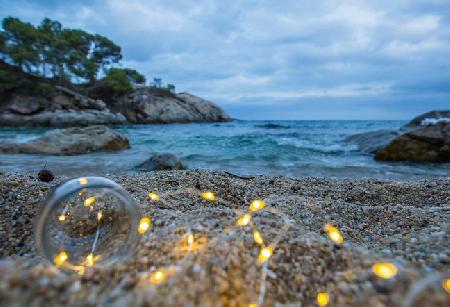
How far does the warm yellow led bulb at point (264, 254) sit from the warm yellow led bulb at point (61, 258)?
93 cm

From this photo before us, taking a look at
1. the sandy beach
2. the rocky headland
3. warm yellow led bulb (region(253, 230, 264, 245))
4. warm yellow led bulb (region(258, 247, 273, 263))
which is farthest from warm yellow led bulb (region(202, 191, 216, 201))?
the rocky headland

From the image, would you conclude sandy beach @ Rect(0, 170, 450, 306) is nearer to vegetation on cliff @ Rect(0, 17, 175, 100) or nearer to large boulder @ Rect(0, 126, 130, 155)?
large boulder @ Rect(0, 126, 130, 155)

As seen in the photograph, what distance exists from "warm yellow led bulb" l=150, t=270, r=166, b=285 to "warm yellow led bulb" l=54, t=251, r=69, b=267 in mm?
490

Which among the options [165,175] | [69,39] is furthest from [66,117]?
[165,175]

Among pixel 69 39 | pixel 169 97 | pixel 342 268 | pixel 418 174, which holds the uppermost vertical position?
pixel 69 39

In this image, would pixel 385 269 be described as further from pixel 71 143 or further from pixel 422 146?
pixel 71 143

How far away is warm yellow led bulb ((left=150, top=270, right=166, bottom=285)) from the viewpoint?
106 cm

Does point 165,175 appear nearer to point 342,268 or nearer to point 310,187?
point 310,187

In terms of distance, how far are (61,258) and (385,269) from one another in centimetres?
146

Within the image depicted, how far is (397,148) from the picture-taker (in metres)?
7.76

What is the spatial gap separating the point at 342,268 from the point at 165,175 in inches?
125

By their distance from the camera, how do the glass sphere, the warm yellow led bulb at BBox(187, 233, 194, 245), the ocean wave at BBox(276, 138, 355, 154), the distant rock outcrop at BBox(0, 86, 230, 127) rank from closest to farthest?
1. the glass sphere
2. the warm yellow led bulb at BBox(187, 233, 194, 245)
3. the ocean wave at BBox(276, 138, 355, 154)
4. the distant rock outcrop at BBox(0, 86, 230, 127)

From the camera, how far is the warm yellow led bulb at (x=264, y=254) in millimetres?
1350

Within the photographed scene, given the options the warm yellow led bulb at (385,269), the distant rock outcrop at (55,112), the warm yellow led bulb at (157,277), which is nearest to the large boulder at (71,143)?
the warm yellow led bulb at (157,277)
